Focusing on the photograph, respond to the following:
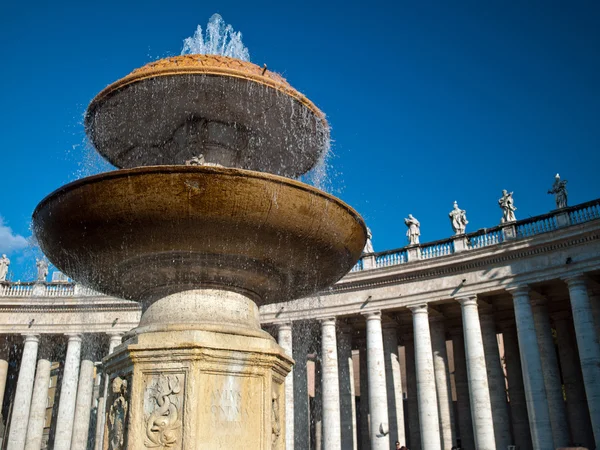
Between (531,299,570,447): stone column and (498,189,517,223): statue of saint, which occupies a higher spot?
(498,189,517,223): statue of saint

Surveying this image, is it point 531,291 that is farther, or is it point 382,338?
point 382,338

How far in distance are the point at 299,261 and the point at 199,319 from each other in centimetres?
168

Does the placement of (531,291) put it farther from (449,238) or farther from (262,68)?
(262,68)

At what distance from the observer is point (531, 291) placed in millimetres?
29906

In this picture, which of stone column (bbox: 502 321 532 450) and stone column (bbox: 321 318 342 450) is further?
stone column (bbox: 502 321 532 450)

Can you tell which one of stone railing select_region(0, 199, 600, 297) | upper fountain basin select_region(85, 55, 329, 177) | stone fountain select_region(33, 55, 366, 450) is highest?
stone railing select_region(0, 199, 600, 297)

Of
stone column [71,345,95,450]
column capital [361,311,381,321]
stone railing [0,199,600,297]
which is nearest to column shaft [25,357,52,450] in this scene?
stone column [71,345,95,450]

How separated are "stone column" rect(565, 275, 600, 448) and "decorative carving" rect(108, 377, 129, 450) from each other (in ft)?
76.1

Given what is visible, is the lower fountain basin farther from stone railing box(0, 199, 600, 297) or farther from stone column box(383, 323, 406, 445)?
stone column box(383, 323, 406, 445)

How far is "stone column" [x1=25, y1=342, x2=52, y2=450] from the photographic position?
3575cm

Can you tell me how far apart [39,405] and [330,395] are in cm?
1831

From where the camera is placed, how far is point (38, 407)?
3675cm

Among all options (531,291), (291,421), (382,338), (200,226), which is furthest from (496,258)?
(200,226)

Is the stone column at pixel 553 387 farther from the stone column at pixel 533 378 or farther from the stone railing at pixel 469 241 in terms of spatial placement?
the stone railing at pixel 469 241
